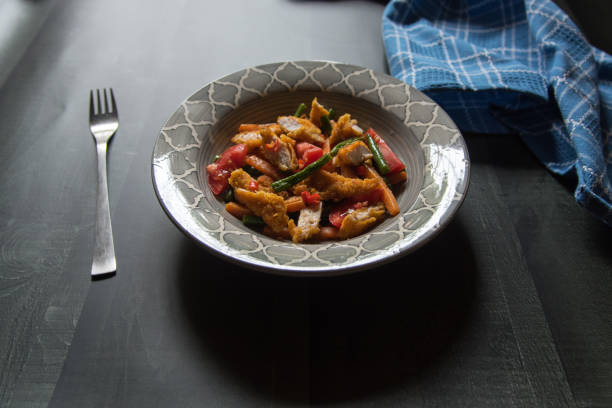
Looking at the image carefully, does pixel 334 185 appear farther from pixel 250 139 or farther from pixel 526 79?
pixel 526 79

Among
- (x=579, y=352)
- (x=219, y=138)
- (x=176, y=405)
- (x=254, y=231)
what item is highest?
(x=219, y=138)

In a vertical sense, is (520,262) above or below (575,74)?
below

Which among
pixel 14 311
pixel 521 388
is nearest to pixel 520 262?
pixel 521 388

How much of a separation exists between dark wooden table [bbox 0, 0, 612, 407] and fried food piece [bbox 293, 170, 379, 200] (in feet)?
1.16

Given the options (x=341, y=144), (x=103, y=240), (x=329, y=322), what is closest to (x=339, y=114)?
(x=341, y=144)

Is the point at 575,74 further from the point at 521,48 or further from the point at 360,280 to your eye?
the point at 360,280

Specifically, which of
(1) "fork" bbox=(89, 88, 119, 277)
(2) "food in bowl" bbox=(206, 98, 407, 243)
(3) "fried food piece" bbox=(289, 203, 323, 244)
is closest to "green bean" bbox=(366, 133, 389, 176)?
(2) "food in bowl" bbox=(206, 98, 407, 243)

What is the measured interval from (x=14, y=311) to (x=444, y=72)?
2.42 meters

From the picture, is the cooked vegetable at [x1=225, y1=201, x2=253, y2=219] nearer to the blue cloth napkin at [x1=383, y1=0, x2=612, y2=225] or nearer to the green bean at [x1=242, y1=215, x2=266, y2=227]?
the green bean at [x1=242, y1=215, x2=266, y2=227]

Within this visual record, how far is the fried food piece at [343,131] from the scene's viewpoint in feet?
7.09

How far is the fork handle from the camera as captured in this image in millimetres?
1849

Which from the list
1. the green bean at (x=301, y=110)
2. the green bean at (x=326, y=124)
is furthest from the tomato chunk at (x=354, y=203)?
the green bean at (x=301, y=110)

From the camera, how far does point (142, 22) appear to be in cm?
329

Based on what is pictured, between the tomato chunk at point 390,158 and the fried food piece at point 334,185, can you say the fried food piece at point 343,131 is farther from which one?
the fried food piece at point 334,185
